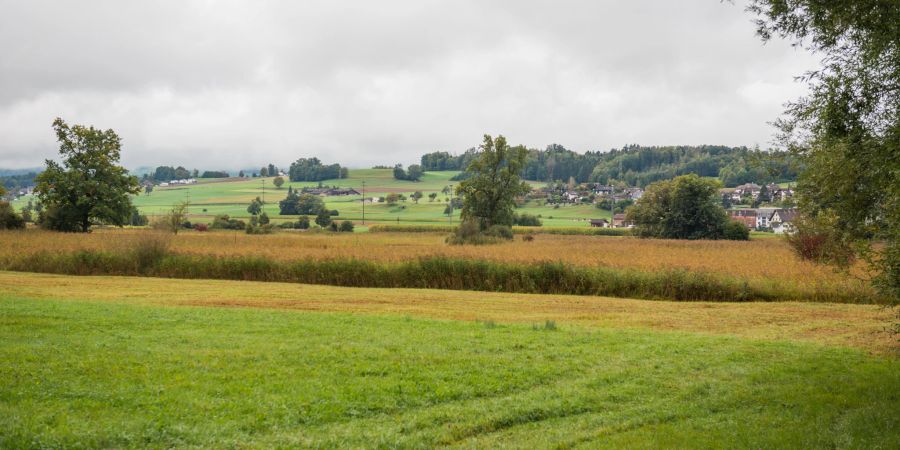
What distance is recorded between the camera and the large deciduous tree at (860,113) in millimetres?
10614

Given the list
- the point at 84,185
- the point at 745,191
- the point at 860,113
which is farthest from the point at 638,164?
the point at 860,113

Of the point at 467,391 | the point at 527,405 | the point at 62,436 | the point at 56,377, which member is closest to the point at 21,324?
the point at 56,377

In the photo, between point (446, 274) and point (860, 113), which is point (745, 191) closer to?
point (446, 274)

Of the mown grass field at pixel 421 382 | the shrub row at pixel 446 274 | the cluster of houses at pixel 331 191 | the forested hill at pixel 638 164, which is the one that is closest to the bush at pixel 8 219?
the shrub row at pixel 446 274

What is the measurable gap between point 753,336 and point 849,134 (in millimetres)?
6118

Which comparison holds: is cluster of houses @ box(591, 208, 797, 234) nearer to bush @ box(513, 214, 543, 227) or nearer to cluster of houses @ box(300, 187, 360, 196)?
bush @ box(513, 214, 543, 227)

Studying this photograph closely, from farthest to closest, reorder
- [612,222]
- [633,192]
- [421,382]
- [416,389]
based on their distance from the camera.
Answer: [633,192], [612,222], [421,382], [416,389]

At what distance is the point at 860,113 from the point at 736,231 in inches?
2574

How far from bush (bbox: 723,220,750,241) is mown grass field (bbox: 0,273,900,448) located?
5801 centimetres

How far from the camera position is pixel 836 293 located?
79.7 ft

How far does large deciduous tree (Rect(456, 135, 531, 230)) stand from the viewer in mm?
67562

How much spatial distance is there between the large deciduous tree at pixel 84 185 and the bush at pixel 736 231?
6073 centimetres

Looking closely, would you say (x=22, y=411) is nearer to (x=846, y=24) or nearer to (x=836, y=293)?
(x=846, y=24)

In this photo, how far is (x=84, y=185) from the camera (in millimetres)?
57219
